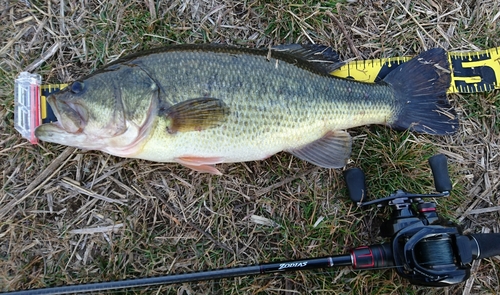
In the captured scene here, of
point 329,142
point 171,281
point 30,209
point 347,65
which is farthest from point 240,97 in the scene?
point 30,209

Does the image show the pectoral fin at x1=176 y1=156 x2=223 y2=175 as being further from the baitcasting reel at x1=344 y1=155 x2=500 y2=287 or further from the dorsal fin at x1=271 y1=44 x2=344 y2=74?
the baitcasting reel at x1=344 y1=155 x2=500 y2=287

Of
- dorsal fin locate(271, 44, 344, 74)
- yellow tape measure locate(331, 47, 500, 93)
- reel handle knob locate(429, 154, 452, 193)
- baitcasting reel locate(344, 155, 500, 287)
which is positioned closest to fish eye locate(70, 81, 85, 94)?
dorsal fin locate(271, 44, 344, 74)

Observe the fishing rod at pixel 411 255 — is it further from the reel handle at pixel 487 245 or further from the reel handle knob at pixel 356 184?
the reel handle knob at pixel 356 184

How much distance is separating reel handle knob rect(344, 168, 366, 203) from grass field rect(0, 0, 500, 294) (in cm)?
18

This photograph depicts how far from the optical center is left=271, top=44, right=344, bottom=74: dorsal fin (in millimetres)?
3062

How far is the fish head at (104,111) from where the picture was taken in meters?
2.55

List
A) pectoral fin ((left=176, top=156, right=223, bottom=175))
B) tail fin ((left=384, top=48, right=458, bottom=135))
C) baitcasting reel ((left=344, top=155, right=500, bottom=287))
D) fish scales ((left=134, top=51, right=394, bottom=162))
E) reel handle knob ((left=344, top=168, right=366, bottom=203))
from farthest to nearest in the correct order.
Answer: tail fin ((left=384, top=48, right=458, bottom=135)) < reel handle knob ((left=344, top=168, right=366, bottom=203)) < pectoral fin ((left=176, top=156, right=223, bottom=175)) < fish scales ((left=134, top=51, right=394, bottom=162)) < baitcasting reel ((left=344, top=155, right=500, bottom=287))

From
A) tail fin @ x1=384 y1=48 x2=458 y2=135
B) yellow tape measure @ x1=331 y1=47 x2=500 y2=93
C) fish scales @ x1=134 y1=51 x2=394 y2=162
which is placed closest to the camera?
fish scales @ x1=134 y1=51 x2=394 y2=162

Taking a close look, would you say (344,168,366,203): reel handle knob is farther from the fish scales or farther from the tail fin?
the tail fin

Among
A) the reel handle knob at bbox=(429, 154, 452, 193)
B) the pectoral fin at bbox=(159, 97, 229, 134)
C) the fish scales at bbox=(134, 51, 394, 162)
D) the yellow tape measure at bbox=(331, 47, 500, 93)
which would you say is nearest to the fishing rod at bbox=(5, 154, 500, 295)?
the reel handle knob at bbox=(429, 154, 452, 193)

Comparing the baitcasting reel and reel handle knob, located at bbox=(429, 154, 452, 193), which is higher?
reel handle knob, located at bbox=(429, 154, 452, 193)

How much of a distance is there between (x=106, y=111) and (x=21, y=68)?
117cm

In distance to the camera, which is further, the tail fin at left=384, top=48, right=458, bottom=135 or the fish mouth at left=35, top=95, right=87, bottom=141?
the tail fin at left=384, top=48, right=458, bottom=135

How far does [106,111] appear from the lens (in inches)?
101
